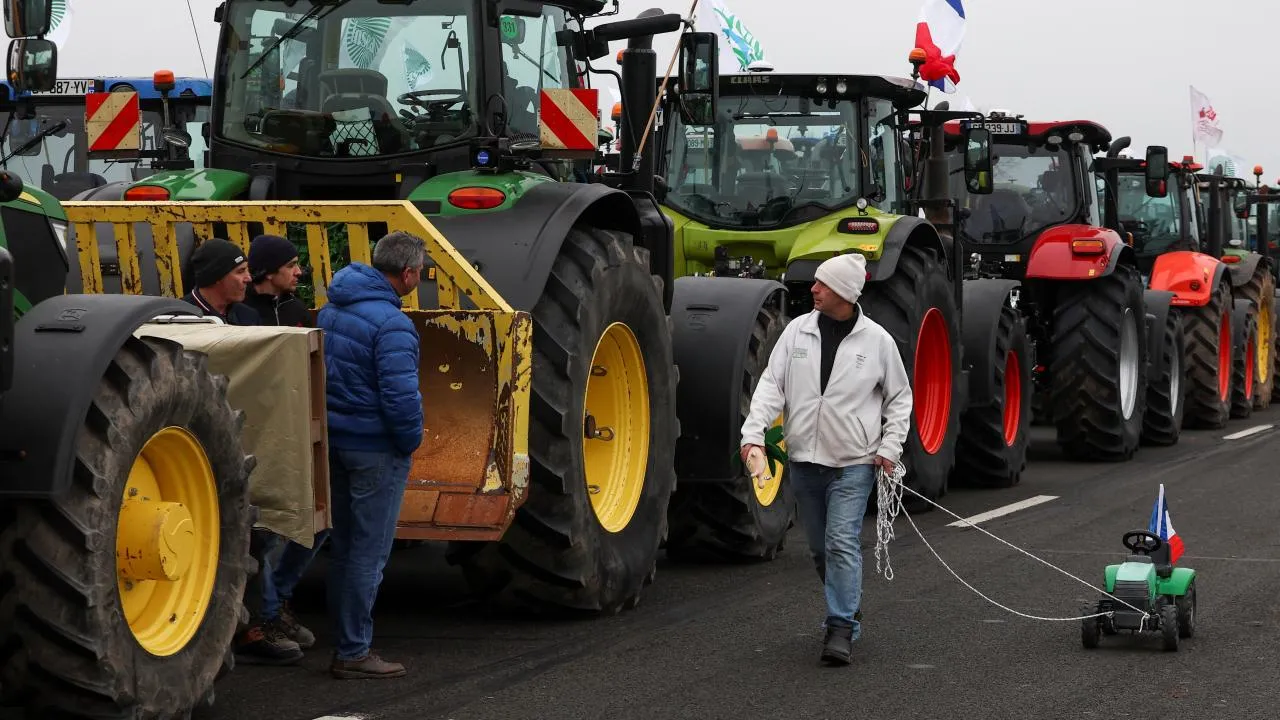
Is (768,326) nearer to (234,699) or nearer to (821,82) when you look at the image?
(821,82)

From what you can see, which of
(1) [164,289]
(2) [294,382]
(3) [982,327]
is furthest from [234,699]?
(3) [982,327]

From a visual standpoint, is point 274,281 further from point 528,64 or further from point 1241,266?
point 1241,266

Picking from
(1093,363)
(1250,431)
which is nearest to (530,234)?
(1093,363)

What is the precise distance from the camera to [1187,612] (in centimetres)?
774

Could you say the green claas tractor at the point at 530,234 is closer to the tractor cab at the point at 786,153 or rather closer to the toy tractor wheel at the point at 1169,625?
the toy tractor wheel at the point at 1169,625

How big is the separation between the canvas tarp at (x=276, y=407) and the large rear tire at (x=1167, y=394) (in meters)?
11.7

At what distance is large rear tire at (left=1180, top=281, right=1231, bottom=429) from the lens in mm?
18484

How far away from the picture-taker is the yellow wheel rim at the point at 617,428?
863 centimetres

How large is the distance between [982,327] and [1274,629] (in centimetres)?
590

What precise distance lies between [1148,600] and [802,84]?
587 centimetres

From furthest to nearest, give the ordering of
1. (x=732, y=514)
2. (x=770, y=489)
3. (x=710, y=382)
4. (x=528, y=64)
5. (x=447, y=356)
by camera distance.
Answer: (x=770, y=489), (x=732, y=514), (x=710, y=382), (x=528, y=64), (x=447, y=356)

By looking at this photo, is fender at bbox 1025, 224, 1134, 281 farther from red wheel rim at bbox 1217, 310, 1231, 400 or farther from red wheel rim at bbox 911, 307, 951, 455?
red wheel rim at bbox 1217, 310, 1231, 400

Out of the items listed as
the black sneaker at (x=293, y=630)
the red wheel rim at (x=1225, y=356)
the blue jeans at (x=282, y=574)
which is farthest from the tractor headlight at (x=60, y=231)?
the red wheel rim at (x=1225, y=356)

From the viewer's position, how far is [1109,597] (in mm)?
7738
